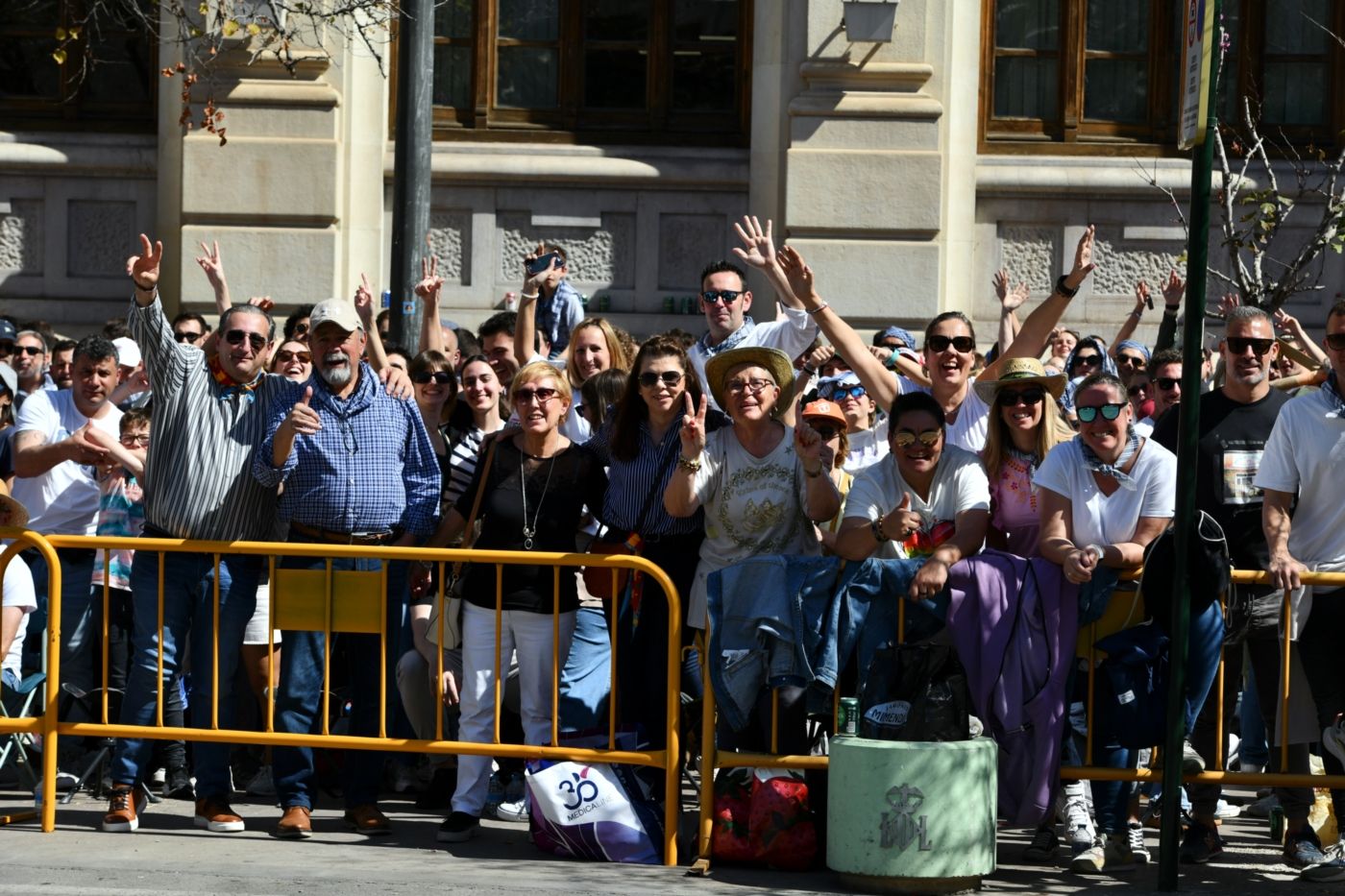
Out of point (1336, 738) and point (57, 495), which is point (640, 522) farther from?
point (57, 495)

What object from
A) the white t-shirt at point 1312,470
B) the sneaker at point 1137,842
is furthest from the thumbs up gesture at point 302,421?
the white t-shirt at point 1312,470

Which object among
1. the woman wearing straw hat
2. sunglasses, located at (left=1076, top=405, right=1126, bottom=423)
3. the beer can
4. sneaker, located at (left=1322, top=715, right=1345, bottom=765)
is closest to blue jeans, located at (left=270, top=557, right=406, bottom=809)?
the beer can

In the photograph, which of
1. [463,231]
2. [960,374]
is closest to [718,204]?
[463,231]

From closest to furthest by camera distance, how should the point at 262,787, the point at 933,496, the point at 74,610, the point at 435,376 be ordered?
the point at 933,496 → the point at 262,787 → the point at 74,610 → the point at 435,376

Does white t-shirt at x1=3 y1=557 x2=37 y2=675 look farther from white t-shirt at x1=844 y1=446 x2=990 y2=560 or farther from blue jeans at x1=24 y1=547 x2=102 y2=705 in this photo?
white t-shirt at x1=844 y1=446 x2=990 y2=560

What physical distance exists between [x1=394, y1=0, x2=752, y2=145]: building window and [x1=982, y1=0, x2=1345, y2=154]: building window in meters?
2.22

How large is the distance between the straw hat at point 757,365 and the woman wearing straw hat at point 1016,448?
0.89 meters

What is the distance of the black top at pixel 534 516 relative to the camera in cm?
832

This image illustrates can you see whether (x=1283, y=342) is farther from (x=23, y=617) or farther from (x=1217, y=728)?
(x=23, y=617)

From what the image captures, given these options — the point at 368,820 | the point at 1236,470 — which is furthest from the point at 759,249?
the point at 368,820

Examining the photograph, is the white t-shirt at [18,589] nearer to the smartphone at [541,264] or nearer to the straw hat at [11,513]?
the straw hat at [11,513]

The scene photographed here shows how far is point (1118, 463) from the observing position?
26.2ft

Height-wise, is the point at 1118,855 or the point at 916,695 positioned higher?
the point at 916,695

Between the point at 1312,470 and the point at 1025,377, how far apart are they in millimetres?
1227
